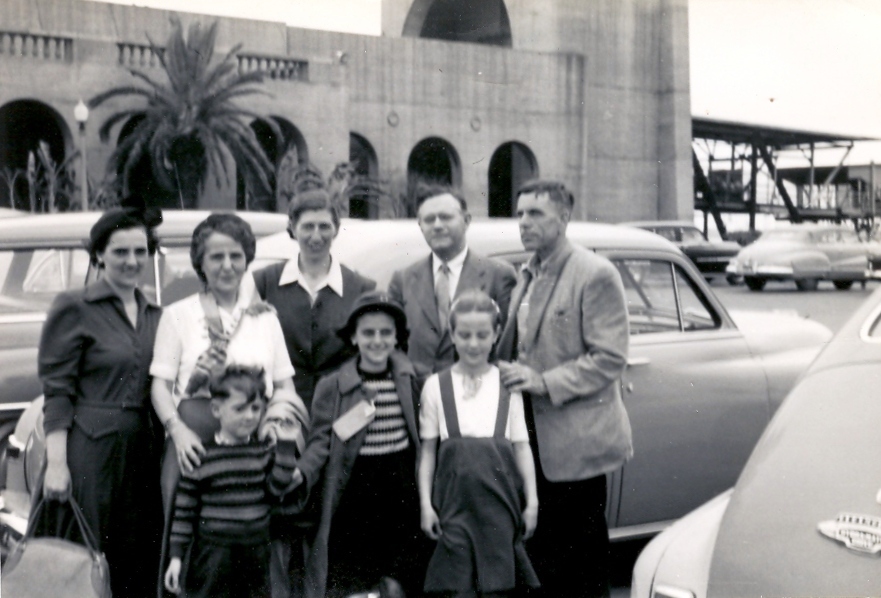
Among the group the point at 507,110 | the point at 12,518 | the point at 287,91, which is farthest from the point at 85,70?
the point at 12,518

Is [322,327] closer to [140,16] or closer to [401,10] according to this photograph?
[140,16]

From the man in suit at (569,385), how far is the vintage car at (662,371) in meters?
0.70

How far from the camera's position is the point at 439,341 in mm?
3904

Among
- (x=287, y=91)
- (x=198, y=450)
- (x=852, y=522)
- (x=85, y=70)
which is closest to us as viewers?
(x=852, y=522)

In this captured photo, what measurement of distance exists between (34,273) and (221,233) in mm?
2641

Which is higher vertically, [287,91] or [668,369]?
[287,91]

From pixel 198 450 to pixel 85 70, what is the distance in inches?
974

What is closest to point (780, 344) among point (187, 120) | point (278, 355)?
point (278, 355)

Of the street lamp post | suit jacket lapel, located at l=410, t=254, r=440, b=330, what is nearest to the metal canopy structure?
the street lamp post

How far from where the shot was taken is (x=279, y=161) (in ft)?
95.6

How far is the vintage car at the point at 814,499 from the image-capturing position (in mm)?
2107

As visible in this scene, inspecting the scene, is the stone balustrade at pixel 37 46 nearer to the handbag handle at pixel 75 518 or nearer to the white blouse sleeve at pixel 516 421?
the handbag handle at pixel 75 518

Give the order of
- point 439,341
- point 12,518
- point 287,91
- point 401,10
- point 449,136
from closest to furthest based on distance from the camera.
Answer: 1. point 439,341
2. point 12,518
3. point 287,91
4. point 449,136
5. point 401,10

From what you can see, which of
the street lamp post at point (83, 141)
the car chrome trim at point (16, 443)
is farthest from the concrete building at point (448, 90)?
the car chrome trim at point (16, 443)
